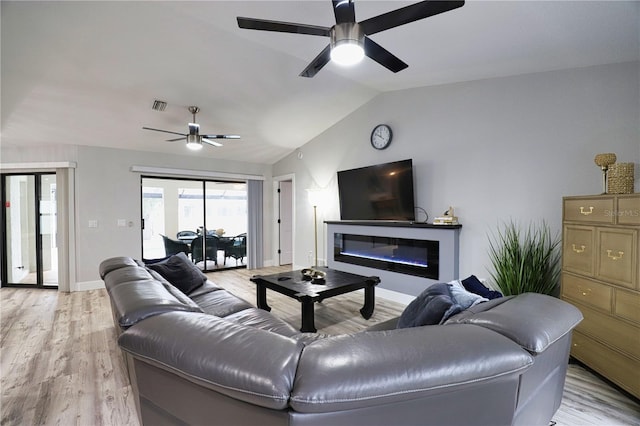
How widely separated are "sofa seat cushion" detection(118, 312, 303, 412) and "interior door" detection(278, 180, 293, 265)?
5.88 metres

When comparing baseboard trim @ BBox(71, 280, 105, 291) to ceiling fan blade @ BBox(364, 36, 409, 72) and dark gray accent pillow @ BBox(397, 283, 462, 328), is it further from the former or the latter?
ceiling fan blade @ BBox(364, 36, 409, 72)

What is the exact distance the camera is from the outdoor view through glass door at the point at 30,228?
4.89m

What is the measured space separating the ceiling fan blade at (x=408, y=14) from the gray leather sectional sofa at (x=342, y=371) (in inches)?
61.9

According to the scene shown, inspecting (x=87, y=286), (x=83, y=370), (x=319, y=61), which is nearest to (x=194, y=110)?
(x=319, y=61)

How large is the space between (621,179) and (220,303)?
132 inches

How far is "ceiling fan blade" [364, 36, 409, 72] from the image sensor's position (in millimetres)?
2029

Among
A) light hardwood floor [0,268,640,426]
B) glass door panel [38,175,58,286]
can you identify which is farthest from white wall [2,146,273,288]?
light hardwood floor [0,268,640,426]

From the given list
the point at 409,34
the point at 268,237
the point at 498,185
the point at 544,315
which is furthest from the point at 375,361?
the point at 268,237

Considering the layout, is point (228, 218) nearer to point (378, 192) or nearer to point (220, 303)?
point (378, 192)

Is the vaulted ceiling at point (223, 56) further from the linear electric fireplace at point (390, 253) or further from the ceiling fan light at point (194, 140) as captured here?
the linear electric fireplace at point (390, 253)

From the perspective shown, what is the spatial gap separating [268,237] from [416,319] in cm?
557

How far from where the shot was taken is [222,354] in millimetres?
873

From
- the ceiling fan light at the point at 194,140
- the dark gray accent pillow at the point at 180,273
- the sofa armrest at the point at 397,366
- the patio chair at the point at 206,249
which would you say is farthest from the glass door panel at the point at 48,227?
the sofa armrest at the point at 397,366

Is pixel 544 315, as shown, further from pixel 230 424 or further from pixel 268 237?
pixel 268 237
